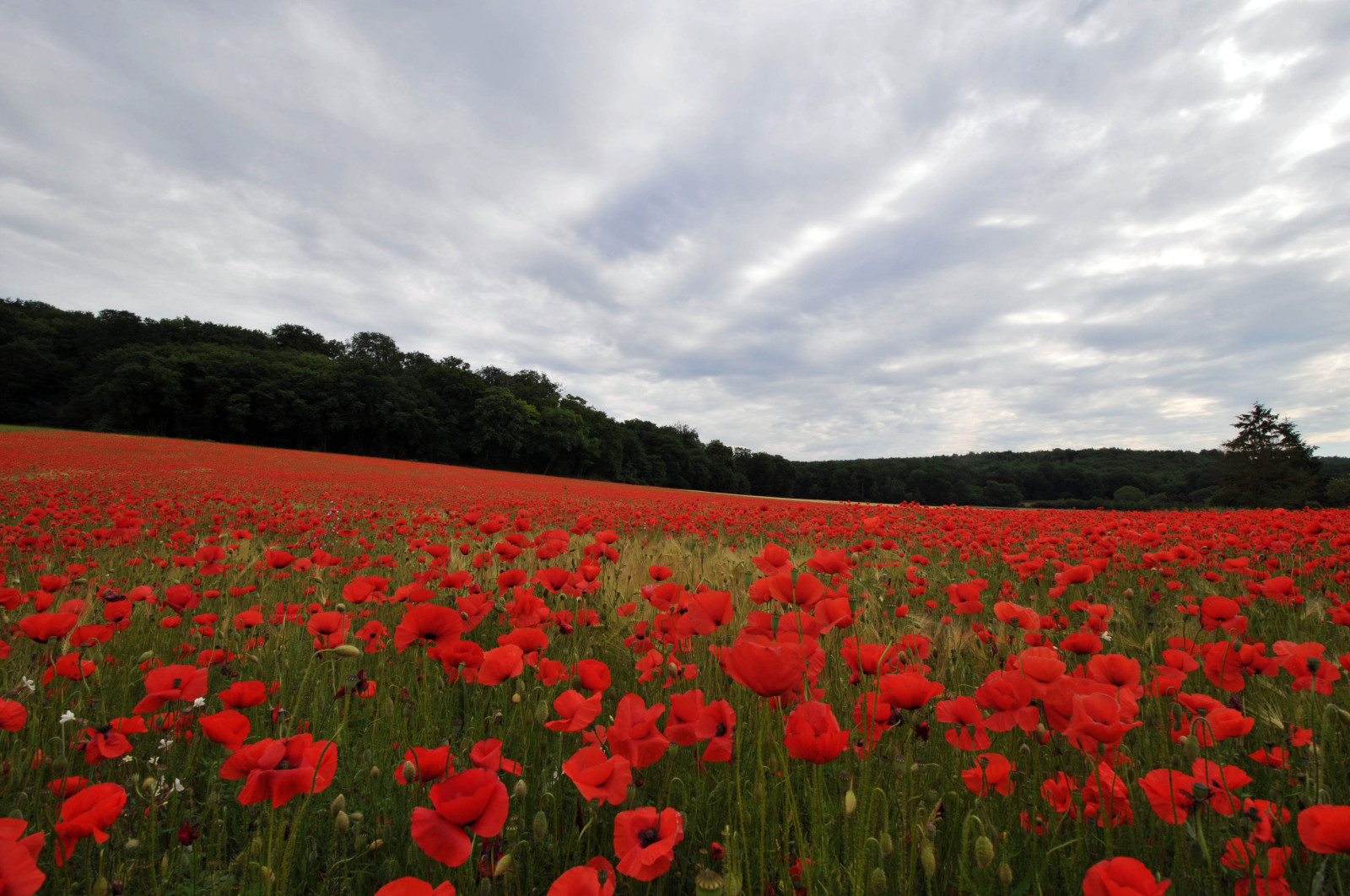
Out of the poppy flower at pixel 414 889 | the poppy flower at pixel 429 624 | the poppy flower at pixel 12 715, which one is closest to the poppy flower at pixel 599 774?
the poppy flower at pixel 414 889

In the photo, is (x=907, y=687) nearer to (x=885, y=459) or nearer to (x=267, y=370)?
(x=267, y=370)

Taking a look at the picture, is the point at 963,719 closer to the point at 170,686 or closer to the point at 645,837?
the point at 645,837

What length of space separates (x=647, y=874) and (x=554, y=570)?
4.85 feet

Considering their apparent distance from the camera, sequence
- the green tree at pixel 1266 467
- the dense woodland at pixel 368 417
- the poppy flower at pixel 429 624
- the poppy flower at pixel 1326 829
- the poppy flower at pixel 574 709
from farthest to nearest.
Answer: the dense woodland at pixel 368 417
the green tree at pixel 1266 467
the poppy flower at pixel 429 624
the poppy flower at pixel 574 709
the poppy flower at pixel 1326 829

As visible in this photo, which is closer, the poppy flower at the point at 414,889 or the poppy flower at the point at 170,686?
the poppy flower at the point at 414,889

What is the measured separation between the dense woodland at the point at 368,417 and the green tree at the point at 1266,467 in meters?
0.99

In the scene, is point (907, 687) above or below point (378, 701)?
Result: above

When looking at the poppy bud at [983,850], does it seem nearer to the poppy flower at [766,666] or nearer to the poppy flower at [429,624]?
the poppy flower at [766,666]

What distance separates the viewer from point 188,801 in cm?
179

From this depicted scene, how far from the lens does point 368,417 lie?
58219mm

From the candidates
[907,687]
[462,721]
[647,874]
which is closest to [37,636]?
[462,721]

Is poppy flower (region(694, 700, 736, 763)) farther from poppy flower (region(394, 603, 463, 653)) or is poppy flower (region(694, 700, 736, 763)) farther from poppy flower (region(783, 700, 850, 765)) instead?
poppy flower (region(394, 603, 463, 653))

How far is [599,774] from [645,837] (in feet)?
0.45

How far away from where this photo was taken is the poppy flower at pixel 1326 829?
90cm
